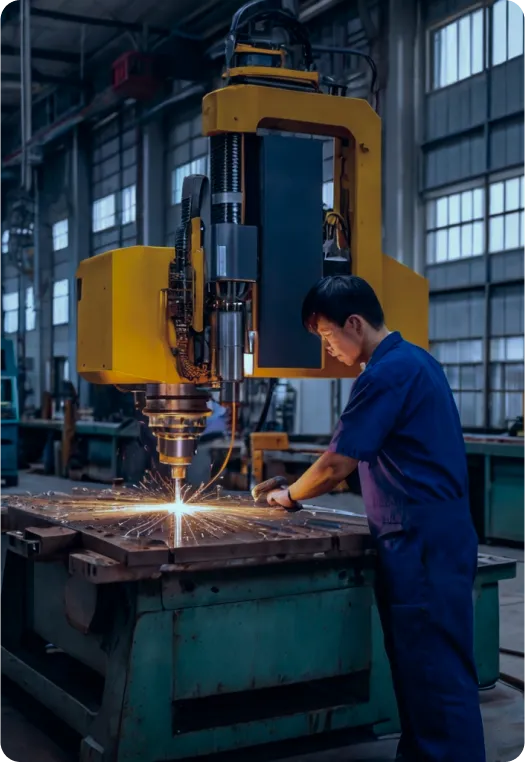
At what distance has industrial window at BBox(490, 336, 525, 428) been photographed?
775cm

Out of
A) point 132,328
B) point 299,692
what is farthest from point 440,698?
point 132,328

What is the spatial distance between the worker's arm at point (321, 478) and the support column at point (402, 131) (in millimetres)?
6766

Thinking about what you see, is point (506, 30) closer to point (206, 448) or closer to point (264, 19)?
point (206, 448)

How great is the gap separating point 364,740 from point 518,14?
6753mm

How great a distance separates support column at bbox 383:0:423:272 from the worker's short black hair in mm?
6725

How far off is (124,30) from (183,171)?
188 centimetres

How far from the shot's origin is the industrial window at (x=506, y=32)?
7551 millimetres

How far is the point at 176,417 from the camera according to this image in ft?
6.86

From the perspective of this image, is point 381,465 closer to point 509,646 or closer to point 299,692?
point 299,692

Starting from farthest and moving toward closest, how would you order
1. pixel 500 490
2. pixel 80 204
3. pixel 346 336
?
pixel 80 204 → pixel 500 490 → pixel 346 336

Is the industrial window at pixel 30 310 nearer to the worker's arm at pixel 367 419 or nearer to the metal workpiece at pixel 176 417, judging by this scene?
the metal workpiece at pixel 176 417

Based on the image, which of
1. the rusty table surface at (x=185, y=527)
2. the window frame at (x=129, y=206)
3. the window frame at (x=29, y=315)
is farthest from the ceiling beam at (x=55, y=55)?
the rusty table surface at (x=185, y=527)

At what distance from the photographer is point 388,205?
8680 mm

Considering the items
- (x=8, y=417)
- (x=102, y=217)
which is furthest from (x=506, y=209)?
(x=102, y=217)
